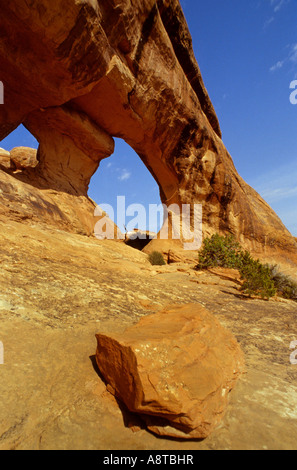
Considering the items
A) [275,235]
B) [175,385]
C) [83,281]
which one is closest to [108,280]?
[83,281]

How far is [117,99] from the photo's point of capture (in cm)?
1266

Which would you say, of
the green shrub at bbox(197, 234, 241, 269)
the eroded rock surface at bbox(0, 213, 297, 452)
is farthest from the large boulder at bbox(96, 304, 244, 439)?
the green shrub at bbox(197, 234, 241, 269)

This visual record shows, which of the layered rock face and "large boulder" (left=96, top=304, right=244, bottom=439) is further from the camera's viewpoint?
the layered rock face

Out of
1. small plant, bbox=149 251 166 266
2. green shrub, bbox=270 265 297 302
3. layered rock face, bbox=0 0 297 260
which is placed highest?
layered rock face, bbox=0 0 297 260

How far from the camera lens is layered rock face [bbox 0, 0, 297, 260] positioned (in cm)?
877

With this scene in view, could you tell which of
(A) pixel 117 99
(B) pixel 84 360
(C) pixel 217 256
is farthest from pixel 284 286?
(A) pixel 117 99

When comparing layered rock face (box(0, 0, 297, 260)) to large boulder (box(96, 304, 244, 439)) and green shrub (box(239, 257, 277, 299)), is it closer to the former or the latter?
green shrub (box(239, 257, 277, 299))

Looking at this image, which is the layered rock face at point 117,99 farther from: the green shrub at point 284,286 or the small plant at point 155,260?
the green shrub at point 284,286

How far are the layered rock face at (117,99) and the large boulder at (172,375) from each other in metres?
10.1

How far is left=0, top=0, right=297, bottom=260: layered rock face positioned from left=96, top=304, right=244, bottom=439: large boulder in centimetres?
1005

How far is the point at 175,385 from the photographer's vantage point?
6.72 feet

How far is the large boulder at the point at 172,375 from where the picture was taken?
6.24 ft

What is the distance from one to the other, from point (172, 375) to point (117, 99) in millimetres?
13372

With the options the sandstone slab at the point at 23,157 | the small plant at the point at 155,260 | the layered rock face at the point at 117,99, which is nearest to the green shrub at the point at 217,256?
the small plant at the point at 155,260
